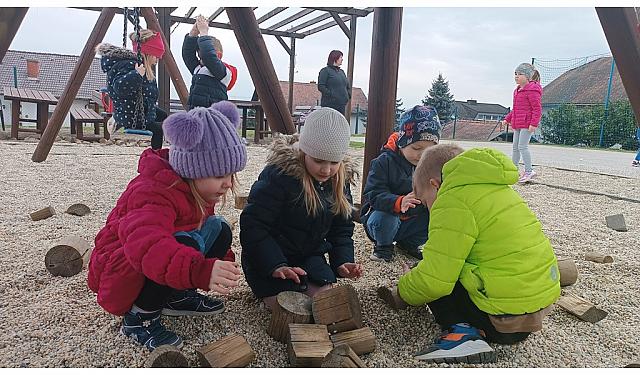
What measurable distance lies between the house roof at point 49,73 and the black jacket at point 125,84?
2220cm

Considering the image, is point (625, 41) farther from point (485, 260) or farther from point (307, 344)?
point (307, 344)

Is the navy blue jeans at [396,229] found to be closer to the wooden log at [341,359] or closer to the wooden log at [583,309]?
the wooden log at [583,309]

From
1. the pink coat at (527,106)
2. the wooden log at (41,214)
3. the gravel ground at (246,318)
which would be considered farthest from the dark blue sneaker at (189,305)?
the pink coat at (527,106)

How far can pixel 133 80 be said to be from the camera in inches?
120

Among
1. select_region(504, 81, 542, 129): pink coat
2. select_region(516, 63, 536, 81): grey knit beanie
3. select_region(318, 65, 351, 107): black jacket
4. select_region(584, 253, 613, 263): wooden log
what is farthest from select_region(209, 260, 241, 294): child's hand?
select_region(318, 65, 351, 107): black jacket

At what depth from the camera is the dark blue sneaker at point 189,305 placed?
164cm

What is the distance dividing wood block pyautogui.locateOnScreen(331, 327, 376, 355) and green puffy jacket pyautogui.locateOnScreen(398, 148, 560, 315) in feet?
0.74

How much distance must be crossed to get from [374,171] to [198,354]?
1273 mm

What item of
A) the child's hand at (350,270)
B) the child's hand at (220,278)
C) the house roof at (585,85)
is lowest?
the child's hand at (350,270)

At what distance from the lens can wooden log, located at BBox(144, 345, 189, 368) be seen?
48.7 inches
